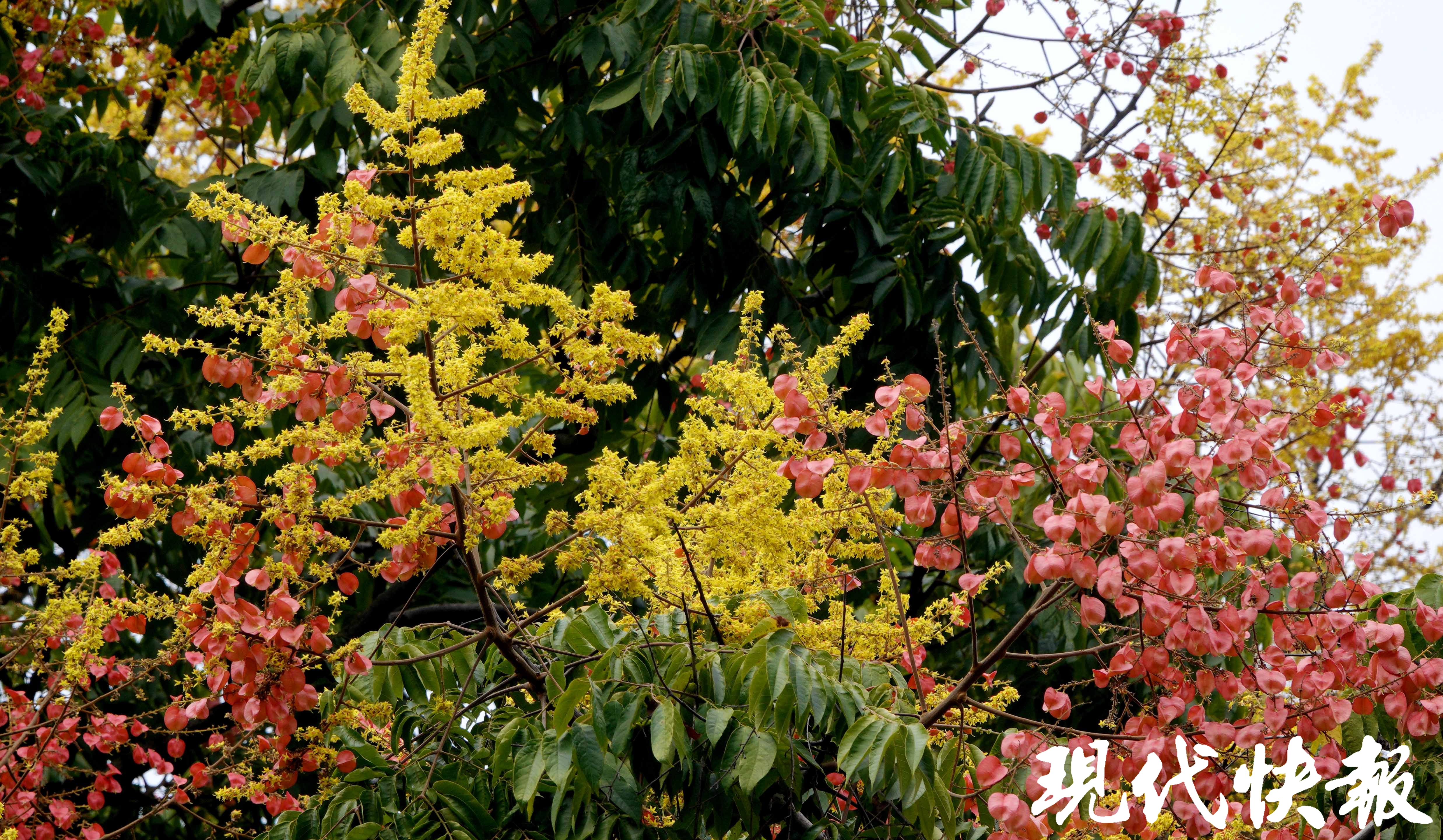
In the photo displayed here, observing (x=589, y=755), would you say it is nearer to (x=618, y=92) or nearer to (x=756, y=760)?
(x=756, y=760)

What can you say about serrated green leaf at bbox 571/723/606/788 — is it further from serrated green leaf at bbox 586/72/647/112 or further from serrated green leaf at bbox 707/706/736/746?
serrated green leaf at bbox 586/72/647/112

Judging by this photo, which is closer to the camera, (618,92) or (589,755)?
(589,755)

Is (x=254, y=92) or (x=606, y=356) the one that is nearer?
(x=606, y=356)

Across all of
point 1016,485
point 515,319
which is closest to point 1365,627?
point 1016,485

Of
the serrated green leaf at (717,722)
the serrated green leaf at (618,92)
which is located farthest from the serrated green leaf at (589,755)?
the serrated green leaf at (618,92)

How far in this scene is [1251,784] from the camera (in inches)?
87.4

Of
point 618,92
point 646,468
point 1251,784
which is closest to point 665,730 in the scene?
point 646,468

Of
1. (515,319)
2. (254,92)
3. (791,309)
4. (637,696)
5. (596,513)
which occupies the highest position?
(254,92)

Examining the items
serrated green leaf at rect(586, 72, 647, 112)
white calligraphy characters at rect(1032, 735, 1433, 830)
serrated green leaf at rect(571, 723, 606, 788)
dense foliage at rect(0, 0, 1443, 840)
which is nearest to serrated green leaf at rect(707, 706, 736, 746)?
dense foliage at rect(0, 0, 1443, 840)

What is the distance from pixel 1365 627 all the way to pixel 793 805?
1.05 metres

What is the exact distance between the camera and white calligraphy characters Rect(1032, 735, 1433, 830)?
Result: 213cm

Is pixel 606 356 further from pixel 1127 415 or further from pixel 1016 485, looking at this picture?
pixel 1127 415

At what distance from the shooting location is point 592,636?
242cm

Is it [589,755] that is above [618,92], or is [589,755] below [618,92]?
below
